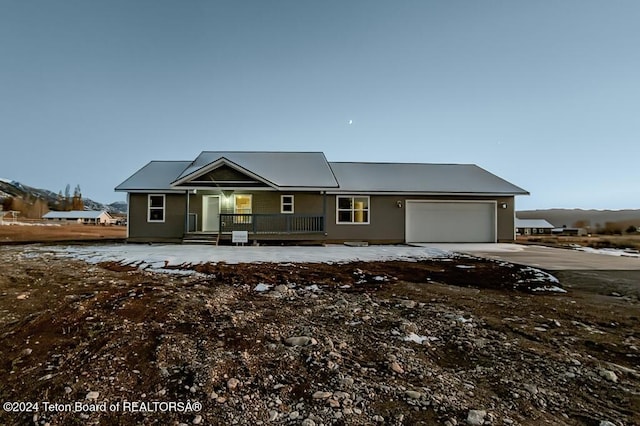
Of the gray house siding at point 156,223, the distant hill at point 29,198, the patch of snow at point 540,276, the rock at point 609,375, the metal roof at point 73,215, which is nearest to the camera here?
the rock at point 609,375

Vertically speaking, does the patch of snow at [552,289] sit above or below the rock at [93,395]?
below

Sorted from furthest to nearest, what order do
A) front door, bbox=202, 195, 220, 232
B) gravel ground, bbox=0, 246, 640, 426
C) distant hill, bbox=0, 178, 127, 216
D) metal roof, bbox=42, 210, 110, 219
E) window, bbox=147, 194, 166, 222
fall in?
1. distant hill, bbox=0, 178, 127, 216
2. metal roof, bbox=42, 210, 110, 219
3. front door, bbox=202, 195, 220, 232
4. window, bbox=147, 194, 166, 222
5. gravel ground, bbox=0, 246, 640, 426

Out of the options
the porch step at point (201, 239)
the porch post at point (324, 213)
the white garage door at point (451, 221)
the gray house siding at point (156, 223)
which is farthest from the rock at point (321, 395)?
the gray house siding at point (156, 223)

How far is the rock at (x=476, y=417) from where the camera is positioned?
1936 millimetres

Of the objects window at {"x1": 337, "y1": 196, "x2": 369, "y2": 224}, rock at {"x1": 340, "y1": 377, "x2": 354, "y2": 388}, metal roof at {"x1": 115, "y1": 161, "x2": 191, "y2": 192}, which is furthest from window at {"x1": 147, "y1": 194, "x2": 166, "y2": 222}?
rock at {"x1": 340, "y1": 377, "x2": 354, "y2": 388}

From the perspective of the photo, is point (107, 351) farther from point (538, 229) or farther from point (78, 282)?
point (538, 229)

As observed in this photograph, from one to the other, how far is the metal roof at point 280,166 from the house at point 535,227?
1529 inches

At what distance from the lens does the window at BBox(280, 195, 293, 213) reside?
15.5 meters

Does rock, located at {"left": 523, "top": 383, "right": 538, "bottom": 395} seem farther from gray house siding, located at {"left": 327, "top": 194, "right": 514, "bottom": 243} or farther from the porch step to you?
the porch step

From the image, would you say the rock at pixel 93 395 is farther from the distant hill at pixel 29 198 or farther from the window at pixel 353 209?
the distant hill at pixel 29 198

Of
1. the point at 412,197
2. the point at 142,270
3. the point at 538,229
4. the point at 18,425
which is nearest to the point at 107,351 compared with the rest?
the point at 18,425

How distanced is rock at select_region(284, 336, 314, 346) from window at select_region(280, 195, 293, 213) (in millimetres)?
12269

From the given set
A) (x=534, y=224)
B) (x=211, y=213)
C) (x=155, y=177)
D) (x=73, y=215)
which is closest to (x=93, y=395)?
(x=211, y=213)

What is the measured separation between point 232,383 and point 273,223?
1272 cm
